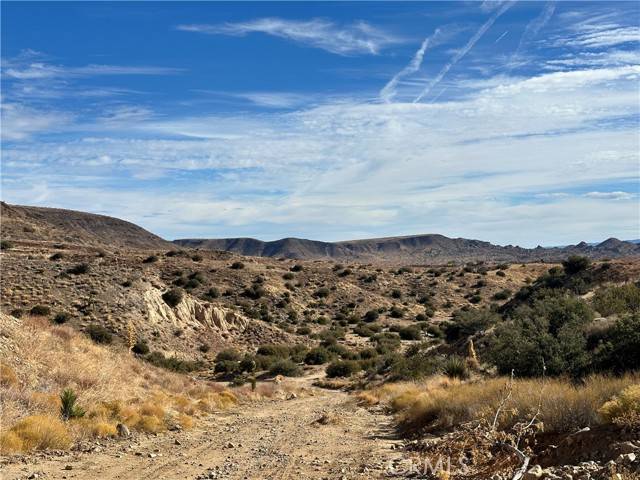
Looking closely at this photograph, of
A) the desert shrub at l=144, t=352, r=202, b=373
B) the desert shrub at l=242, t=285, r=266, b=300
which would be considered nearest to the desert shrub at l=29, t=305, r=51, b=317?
the desert shrub at l=144, t=352, r=202, b=373

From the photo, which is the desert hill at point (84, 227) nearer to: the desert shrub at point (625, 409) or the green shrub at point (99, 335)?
the green shrub at point (99, 335)

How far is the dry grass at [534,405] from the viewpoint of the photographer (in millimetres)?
9273

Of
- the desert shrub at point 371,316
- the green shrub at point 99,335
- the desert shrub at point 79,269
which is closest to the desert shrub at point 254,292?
the desert shrub at point 371,316

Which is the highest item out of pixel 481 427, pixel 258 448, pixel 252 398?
pixel 481 427

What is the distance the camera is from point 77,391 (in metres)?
17.1

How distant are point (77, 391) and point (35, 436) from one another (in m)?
5.97

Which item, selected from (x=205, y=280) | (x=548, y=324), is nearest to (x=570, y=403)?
(x=548, y=324)

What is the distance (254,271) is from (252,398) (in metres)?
41.2

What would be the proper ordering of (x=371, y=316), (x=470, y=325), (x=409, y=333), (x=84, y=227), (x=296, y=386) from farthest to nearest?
(x=84, y=227) → (x=371, y=316) → (x=409, y=333) → (x=470, y=325) → (x=296, y=386)

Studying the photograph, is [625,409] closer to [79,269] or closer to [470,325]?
[470,325]

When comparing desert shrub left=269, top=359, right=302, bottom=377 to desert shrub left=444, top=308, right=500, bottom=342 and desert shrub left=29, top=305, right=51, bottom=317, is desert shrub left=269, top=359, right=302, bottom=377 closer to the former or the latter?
desert shrub left=444, top=308, right=500, bottom=342

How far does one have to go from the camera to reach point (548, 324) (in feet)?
63.9

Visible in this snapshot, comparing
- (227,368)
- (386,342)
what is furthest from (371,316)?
(227,368)

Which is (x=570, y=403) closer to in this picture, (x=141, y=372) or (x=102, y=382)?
(x=102, y=382)
